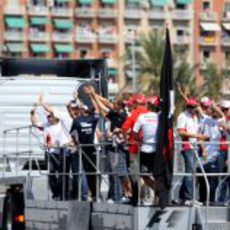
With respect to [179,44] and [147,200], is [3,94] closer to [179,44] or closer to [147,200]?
[147,200]

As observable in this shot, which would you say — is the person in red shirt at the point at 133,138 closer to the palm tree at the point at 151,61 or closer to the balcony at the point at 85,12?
the palm tree at the point at 151,61

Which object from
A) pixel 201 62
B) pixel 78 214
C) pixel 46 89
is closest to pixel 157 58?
pixel 201 62

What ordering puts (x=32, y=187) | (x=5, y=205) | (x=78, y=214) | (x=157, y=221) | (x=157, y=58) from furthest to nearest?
(x=157, y=58)
(x=5, y=205)
(x=32, y=187)
(x=78, y=214)
(x=157, y=221)

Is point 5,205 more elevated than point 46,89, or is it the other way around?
point 46,89

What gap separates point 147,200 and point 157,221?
61 cm

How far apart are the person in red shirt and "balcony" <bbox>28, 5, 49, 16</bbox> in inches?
3873

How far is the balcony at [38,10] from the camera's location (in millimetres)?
118938

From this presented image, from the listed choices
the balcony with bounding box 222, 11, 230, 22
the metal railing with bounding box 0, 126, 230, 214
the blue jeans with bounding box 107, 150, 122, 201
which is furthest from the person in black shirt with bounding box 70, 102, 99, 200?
the balcony with bounding box 222, 11, 230, 22

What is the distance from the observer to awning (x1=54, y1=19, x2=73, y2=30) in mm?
119375

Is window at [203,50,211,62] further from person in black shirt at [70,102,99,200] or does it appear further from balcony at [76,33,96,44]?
person in black shirt at [70,102,99,200]

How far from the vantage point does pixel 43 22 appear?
11938 cm

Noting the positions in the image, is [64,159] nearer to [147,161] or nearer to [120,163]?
[120,163]

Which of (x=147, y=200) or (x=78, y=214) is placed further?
(x=78, y=214)

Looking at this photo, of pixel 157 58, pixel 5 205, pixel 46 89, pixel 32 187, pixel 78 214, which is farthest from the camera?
pixel 157 58
